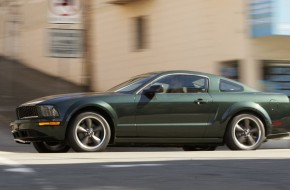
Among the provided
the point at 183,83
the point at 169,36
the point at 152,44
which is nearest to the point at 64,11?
the point at 183,83

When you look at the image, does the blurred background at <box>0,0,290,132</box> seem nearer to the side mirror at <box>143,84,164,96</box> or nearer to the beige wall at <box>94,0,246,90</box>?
the beige wall at <box>94,0,246,90</box>

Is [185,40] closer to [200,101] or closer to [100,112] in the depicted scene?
[200,101]

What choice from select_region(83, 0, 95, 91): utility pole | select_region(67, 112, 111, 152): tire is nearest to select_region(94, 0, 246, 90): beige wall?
select_region(83, 0, 95, 91): utility pole

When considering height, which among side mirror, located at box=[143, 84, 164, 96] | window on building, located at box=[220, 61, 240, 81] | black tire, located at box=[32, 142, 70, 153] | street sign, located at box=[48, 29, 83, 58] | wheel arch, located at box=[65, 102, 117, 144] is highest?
street sign, located at box=[48, 29, 83, 58]

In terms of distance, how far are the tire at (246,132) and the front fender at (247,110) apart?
0.08m

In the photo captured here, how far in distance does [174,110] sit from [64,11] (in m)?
3.32

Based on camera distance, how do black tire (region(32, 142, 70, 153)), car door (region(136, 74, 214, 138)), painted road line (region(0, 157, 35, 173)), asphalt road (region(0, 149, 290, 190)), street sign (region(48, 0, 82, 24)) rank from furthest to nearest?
street sign (region(48, 0, 82, 24)) → black tire (region(32, 142, 70, 153)) → car door (region(136, 74, 214, 138)) → painted road line (region(0, 157, 35, 173)) → asphalt road (region(0, 149, 290, 190))

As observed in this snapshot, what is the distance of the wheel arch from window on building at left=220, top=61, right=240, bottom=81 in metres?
6.96

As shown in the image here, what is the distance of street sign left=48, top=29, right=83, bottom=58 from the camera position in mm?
12701

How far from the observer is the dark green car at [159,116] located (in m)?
10.3

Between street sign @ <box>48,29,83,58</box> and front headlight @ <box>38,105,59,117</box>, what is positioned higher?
street sign @ <box>48,29,83,58</box>

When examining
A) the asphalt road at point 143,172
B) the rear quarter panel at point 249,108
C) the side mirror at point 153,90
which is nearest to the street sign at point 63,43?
the side mirror at point 153,90

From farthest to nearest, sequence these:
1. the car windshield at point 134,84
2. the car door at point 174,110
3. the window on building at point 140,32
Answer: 1. the window on building at point 140,32
2. the car windshield at point 134,84
3. the car door at point 174,110

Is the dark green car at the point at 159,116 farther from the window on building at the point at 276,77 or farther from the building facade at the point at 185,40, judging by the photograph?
the window on building at the point at 276,77
